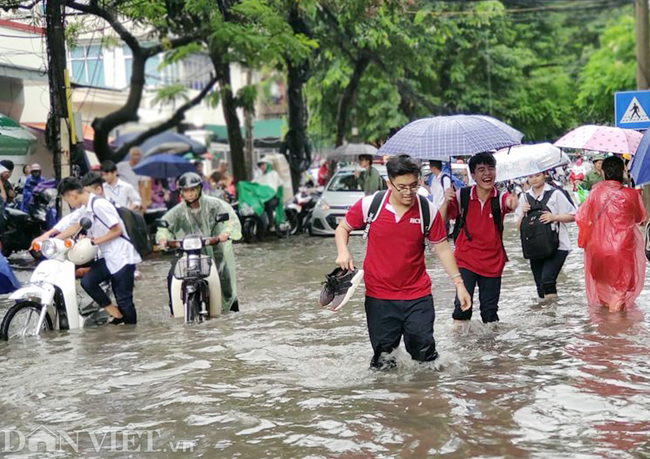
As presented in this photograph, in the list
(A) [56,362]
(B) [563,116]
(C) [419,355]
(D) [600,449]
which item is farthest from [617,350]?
(B) [563,116]

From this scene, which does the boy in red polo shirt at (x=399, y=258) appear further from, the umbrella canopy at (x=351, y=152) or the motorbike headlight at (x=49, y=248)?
the umbrella canopy at (x=351, y=152)

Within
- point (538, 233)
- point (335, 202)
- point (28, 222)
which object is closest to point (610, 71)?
point (335, 202)

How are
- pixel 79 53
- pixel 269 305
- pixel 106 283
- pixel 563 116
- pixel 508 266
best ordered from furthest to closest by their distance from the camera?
pixel 563 116 < pixel 79 53 < pixel 508 266 < pixel 269 305 < pixel 106 283

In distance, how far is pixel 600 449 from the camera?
214 inches

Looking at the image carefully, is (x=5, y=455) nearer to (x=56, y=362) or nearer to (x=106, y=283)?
(x=56, y=362)

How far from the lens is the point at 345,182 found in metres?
22.3

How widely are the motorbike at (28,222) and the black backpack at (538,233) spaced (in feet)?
27.7

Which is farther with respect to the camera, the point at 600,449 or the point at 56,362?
the point at 56,362

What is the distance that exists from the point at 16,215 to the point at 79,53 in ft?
13.7

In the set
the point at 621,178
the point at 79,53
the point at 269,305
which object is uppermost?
the point at 79,53

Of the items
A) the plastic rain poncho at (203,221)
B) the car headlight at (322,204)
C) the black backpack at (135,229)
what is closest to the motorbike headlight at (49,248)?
the plastic rain poncho at (203,221)

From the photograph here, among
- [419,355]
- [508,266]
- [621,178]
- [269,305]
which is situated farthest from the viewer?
[508,266]

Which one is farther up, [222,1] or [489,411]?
[222,1]

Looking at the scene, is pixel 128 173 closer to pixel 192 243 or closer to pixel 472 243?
pixel 192 243
